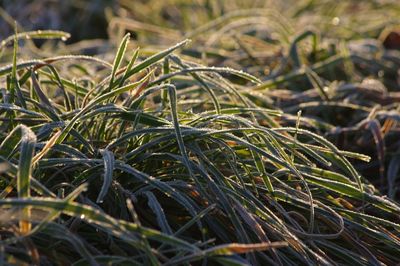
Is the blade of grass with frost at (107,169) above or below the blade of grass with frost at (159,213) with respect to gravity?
above

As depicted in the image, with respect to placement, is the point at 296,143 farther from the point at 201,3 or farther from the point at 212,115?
the point at 201,3

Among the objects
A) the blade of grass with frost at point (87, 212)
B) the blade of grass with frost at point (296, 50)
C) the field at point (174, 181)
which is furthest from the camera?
the blade of grass with frost at point (296, 50)

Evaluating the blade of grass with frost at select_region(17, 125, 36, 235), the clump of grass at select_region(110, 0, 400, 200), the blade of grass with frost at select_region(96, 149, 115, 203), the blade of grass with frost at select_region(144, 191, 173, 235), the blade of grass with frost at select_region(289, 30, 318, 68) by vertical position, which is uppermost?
the blade of grass with frost at select_region(17, 125, 36, 235)

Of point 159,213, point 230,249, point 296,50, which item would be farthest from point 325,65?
point 230,249

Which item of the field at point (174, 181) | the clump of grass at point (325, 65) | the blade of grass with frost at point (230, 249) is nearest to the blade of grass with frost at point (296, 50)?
the clump of grass at point (325, 65)

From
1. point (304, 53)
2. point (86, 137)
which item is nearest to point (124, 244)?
point (86, 137)

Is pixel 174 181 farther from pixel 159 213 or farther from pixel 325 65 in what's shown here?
pixel 325 65

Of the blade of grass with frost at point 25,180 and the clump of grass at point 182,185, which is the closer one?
the blade of grass with frost at point 25,180

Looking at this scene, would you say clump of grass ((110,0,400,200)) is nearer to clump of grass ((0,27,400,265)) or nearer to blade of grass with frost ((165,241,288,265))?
clump of grass ((0,27,400,265))

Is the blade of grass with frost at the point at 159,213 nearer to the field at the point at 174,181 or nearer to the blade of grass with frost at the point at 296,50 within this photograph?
the field at the point at 174,181

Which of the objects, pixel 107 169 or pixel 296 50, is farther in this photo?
pixel 296 50

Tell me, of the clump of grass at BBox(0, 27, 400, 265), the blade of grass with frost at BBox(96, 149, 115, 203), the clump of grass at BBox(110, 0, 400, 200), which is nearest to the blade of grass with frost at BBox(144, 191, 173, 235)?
the clump of grass at BBox(0, 27, 400, 265)
